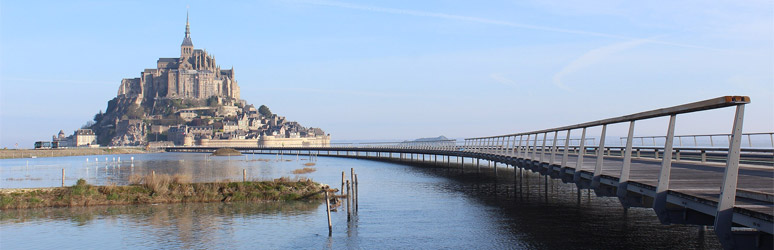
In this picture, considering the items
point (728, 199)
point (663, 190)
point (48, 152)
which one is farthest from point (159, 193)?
point (48, 152)

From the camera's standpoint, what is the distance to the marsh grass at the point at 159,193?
34812 mm

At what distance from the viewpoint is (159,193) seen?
3619 cm

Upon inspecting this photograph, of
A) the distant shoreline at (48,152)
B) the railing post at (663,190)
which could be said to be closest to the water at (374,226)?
the railing post at (663,190)

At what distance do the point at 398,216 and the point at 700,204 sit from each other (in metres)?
21.3

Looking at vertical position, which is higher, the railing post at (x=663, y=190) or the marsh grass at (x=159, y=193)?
the railing post at (x=663, y=190)

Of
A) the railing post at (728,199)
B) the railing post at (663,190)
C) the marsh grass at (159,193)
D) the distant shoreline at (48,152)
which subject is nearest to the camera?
the railing post at (728,199)

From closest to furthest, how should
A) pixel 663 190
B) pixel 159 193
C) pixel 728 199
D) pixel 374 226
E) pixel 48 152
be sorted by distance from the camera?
pixel 728 199
pixel 663 190
pixel 374 226
pixel 159 193
pixel 48 152

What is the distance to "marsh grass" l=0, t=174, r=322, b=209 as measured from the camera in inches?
1371

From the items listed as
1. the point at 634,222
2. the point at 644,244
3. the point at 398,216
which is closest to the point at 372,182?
the point at 398,216

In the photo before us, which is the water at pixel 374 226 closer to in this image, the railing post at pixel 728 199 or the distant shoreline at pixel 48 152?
the railing post at pixel 728 199

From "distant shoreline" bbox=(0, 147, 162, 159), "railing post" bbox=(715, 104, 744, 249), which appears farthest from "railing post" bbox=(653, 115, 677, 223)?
"distant shoreline" bbox=(0, 147, 162, 159)

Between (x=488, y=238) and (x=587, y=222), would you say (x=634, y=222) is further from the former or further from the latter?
(x=488, y=238)

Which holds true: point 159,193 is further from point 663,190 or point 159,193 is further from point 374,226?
point 663,190

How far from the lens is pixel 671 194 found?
38.3 feet
